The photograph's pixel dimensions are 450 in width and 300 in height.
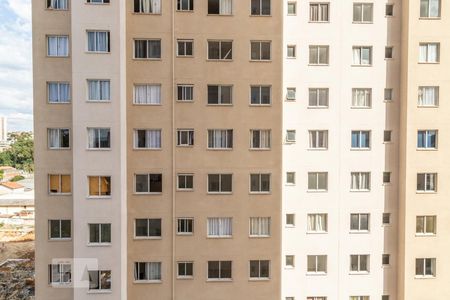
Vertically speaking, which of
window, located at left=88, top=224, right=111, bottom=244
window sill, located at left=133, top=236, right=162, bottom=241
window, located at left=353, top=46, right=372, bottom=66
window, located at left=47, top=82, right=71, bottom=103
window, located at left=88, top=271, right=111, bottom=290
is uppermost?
window, located at left=353, top=46, right=372, bottom=66

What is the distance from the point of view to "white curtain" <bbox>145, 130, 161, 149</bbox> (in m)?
16.1

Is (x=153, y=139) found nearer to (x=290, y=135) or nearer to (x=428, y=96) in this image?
(x=290, y=135)

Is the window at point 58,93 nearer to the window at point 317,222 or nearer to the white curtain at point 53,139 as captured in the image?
the white curtain at point 53,139

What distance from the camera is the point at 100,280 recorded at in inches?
599

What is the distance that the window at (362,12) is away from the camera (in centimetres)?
1680

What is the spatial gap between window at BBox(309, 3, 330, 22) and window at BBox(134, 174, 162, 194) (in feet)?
41.2

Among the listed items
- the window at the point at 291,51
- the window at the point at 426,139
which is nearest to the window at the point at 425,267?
the window at the point at 426,139

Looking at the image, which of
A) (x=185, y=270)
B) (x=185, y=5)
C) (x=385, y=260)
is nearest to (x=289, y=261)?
(x=385, y=260)

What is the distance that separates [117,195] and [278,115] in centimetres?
967

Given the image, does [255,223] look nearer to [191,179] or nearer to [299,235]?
[299,235]

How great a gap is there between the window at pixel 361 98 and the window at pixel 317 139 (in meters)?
2.43

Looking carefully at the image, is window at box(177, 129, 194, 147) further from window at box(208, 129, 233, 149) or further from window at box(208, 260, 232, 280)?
window at box(208, 260, 232, 280)

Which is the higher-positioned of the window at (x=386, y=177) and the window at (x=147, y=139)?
the window at (x=147, y=139)

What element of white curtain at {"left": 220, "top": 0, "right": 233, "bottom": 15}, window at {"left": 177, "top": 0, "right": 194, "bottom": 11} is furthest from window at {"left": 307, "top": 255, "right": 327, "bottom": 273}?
window at {"left": 177, "top": 0, "right": 194, "bottom": 11}
